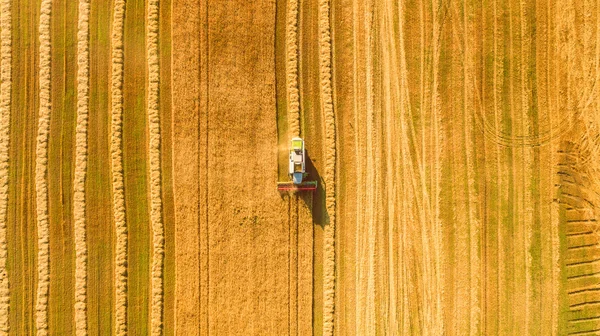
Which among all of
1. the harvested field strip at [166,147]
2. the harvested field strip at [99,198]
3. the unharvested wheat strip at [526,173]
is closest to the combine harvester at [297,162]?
the harvested field strip at [166,147]

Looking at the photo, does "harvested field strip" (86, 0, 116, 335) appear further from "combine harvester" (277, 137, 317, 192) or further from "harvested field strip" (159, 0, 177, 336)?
"combine harvester" (277, 137, 317, 192)

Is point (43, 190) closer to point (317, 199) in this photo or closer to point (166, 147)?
point (166, 147)

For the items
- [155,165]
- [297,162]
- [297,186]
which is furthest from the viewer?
[297,186]

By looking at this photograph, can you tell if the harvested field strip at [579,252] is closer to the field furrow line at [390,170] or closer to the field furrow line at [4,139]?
the field furrow line at [390,170]

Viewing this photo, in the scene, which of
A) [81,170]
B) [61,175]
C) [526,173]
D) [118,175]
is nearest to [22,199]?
[61,175]

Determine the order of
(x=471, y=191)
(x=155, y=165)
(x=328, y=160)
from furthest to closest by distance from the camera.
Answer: (x=471, y=191) < (x=328, y=160) < (x=155, y=165)

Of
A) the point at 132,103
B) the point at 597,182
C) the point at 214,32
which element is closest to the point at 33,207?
the point at 132,103
